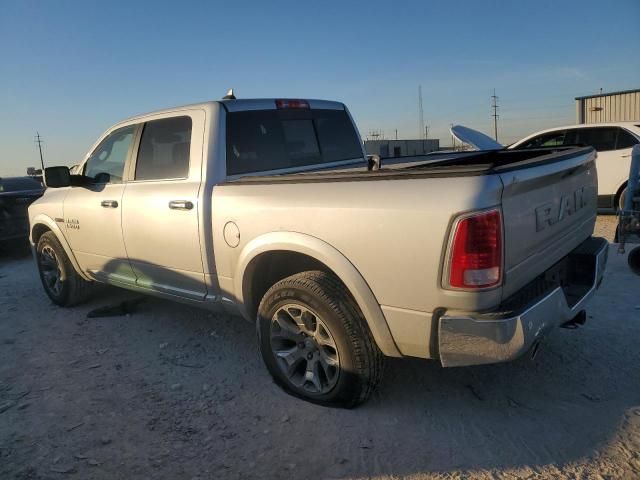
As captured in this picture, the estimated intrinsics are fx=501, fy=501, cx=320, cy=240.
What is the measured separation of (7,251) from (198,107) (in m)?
7.96

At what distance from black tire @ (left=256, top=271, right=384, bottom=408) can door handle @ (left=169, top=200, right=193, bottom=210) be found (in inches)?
36.4

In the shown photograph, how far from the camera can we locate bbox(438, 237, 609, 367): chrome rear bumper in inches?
90.8

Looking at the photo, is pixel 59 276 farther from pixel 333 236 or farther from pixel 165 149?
pixel 333 236

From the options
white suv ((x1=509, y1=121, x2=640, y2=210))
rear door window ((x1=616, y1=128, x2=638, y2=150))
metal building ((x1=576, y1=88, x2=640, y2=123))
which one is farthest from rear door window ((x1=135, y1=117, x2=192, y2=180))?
metal building ((x1=576, y1=88, x2=640, y2=123))

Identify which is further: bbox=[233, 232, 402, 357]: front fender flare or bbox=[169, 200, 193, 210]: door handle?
bbox=[169, 200, 193, 210]: door handle

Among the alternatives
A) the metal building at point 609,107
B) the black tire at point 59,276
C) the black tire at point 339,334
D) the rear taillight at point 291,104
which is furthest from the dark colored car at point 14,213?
the metal building at point 609,107

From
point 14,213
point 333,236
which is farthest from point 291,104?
point 14,213

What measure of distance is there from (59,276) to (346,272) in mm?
4083

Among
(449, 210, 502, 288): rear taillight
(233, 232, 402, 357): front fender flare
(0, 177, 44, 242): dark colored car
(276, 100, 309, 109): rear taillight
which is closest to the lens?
(449, 210, 502, 288): rear taillight

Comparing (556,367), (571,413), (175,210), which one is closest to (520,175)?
(571,413)

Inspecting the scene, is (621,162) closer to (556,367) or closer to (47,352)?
(556,367)

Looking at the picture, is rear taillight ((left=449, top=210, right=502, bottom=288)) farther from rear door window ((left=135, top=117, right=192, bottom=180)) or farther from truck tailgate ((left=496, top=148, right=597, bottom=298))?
rear door window ((left=135, top=117, right=192, bottom=180))

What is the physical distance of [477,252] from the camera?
2279mm

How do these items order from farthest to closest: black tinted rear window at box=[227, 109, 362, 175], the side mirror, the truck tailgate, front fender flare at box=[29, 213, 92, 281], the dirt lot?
front fender flare at box=[29, 213, 92, 281]
the side mirror
black tinted rear window at box=[227, 109, 362, 175]
the dirt lot
the truck tailgate
